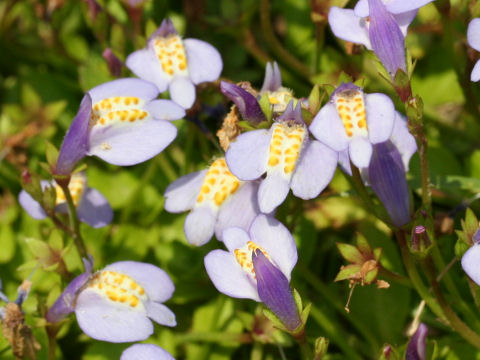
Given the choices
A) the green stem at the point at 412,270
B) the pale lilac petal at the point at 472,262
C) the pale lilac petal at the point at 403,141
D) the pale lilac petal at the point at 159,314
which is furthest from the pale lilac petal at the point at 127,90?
the pale lilac petal at the point at 472,262

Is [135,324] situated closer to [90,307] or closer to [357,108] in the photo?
[90,307]

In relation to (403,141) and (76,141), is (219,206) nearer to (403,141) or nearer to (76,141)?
(76,141)

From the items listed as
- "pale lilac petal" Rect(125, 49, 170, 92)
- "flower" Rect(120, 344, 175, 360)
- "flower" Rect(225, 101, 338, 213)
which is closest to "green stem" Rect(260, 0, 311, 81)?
"pale lilac petal" Rect(125, 49, 170, 92)

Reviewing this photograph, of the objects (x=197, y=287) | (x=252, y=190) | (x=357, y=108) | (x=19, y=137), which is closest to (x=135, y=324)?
(x=252, y=190)

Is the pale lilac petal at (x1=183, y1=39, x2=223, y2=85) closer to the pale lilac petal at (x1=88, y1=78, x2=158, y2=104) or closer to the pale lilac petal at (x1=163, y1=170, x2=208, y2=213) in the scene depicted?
the pale lilac petal at (x1=88, y1=78, x2=158, y2=104)

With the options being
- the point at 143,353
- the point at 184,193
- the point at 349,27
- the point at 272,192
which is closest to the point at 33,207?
the point at 184,193

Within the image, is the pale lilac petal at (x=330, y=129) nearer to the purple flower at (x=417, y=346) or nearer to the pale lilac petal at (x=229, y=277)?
the pale lilac petal at (x=229, y=277)
